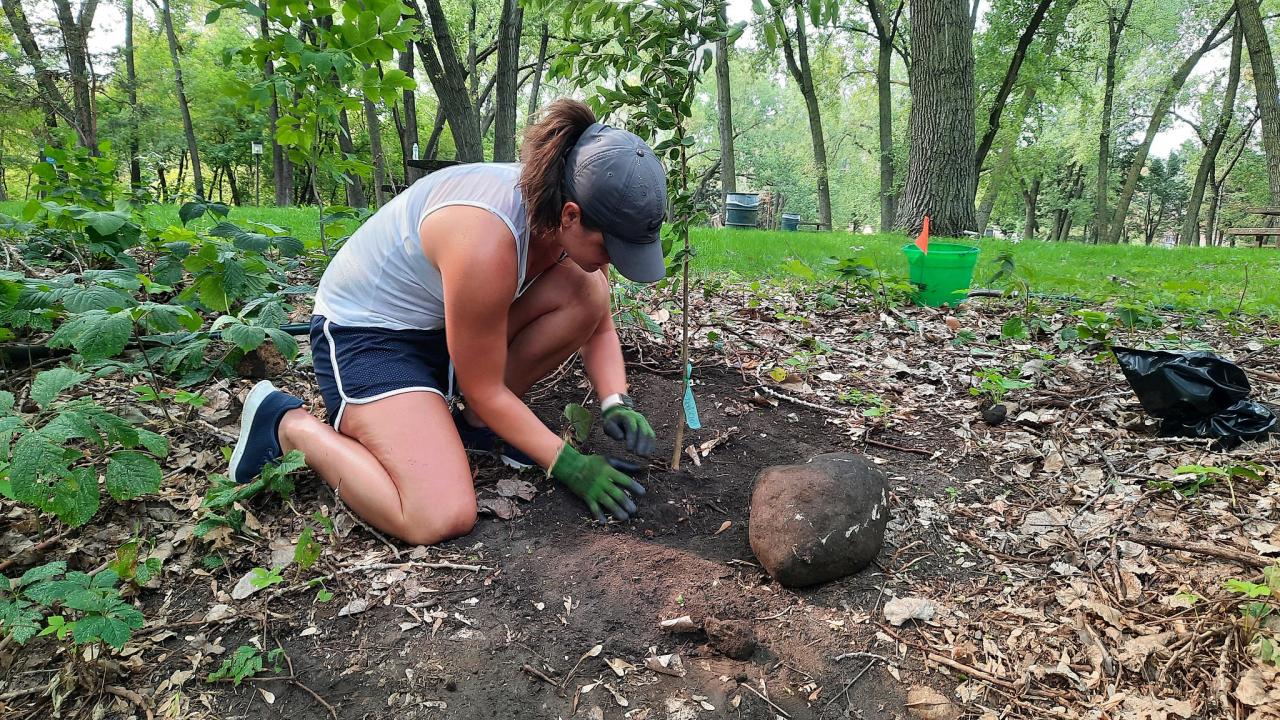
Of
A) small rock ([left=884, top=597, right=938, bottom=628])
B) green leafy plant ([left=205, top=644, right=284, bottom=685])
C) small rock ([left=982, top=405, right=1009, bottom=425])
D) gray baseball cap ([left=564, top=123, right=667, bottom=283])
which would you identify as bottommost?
green leafy plant ([left=205, top=644, right=284, bottom=685])

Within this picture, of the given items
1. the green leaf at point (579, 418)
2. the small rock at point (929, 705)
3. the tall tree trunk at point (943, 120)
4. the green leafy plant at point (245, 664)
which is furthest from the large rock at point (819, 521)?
the tall tree trunk at point (943, 120)

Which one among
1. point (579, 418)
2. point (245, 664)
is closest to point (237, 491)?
point (245, 664)

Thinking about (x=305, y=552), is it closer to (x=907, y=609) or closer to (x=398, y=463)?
(x=398, y=463)

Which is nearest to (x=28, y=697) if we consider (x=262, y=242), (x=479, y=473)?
(x=479, y=473)

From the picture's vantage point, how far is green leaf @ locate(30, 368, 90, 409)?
158 cm

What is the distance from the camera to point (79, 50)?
524 inches

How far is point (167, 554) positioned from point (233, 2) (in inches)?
83.1

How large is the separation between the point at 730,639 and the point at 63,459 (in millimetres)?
→ 1615

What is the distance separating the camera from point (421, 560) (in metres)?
1.85

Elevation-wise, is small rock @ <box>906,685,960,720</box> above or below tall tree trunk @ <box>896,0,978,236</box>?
below

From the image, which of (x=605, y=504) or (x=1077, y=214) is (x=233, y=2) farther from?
(x=1077, y=214)

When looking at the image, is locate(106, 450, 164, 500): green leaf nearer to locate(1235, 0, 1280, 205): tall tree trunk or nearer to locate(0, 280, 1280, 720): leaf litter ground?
locate(0, 280, 1280, 720): leaf litter ground

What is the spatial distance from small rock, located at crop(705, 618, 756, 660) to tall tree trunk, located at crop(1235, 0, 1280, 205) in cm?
1277

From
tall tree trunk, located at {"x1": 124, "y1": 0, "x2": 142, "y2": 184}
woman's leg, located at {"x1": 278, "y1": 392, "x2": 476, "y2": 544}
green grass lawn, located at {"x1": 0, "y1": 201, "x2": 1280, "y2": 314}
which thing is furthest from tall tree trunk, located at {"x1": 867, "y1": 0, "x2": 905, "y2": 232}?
tall tree trunk, located at {"x1": 124, "y1": 0, "x2": 142, "y2": 184}
